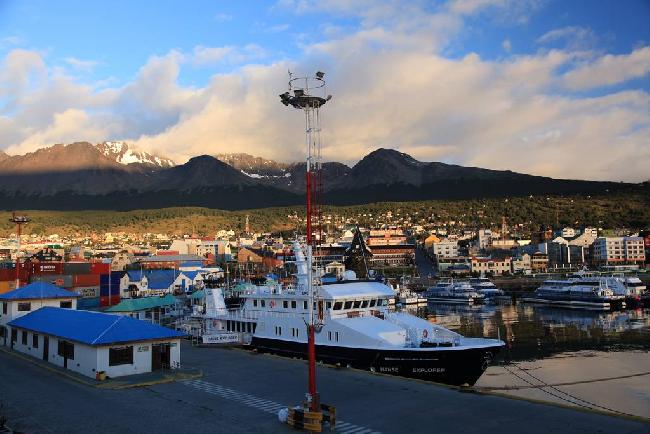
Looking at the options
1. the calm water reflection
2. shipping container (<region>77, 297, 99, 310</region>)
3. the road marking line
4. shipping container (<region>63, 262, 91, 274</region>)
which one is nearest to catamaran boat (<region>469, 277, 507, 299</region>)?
the calm water reflection

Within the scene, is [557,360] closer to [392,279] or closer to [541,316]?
[541,316]

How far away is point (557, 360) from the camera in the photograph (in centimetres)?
3722

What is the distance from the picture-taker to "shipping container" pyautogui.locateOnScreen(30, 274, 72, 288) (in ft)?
217

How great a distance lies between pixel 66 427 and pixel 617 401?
23.8 m

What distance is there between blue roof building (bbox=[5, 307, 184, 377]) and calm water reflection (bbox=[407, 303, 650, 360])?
24.4 metres

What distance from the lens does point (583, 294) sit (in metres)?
72.9

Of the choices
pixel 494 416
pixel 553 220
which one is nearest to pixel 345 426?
pixel 494 416

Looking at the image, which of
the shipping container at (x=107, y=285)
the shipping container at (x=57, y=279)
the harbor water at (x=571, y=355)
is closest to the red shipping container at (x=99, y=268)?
the shipping container at (x=107, y=285)

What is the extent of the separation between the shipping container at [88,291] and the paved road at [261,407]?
166 ft

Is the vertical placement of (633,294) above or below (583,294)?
below

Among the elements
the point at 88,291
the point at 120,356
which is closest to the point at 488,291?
the point at 88,291

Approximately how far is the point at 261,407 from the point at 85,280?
6195 centimetres

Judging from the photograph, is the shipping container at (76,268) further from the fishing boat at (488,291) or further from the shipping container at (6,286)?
the fishing boat at (488,291)

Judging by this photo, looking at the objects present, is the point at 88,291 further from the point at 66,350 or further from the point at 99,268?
the point at 66,350
